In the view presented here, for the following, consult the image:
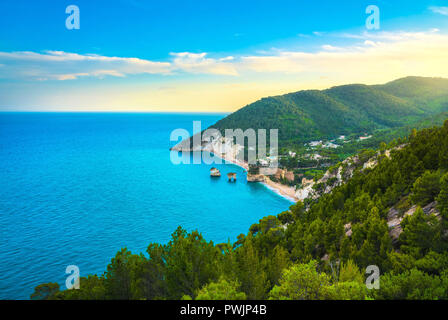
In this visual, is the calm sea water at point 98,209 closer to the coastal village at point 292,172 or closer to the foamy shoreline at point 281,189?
the foamy shoreline at point 281,189

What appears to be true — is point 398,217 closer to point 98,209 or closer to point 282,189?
point 282,189

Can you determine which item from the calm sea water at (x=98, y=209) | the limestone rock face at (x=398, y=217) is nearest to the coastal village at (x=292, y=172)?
the calm sea water at (x=98, y=209)

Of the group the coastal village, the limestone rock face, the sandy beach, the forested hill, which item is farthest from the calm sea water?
the forested hill

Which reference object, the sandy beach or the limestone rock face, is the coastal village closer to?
the sandy beach

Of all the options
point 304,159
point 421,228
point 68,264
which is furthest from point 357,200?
point 304,159

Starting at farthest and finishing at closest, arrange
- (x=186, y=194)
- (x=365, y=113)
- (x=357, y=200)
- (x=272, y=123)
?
(x=365, y=113) < (x=272, y=123) < (x=186, y=194) < (x=357, y=200)
